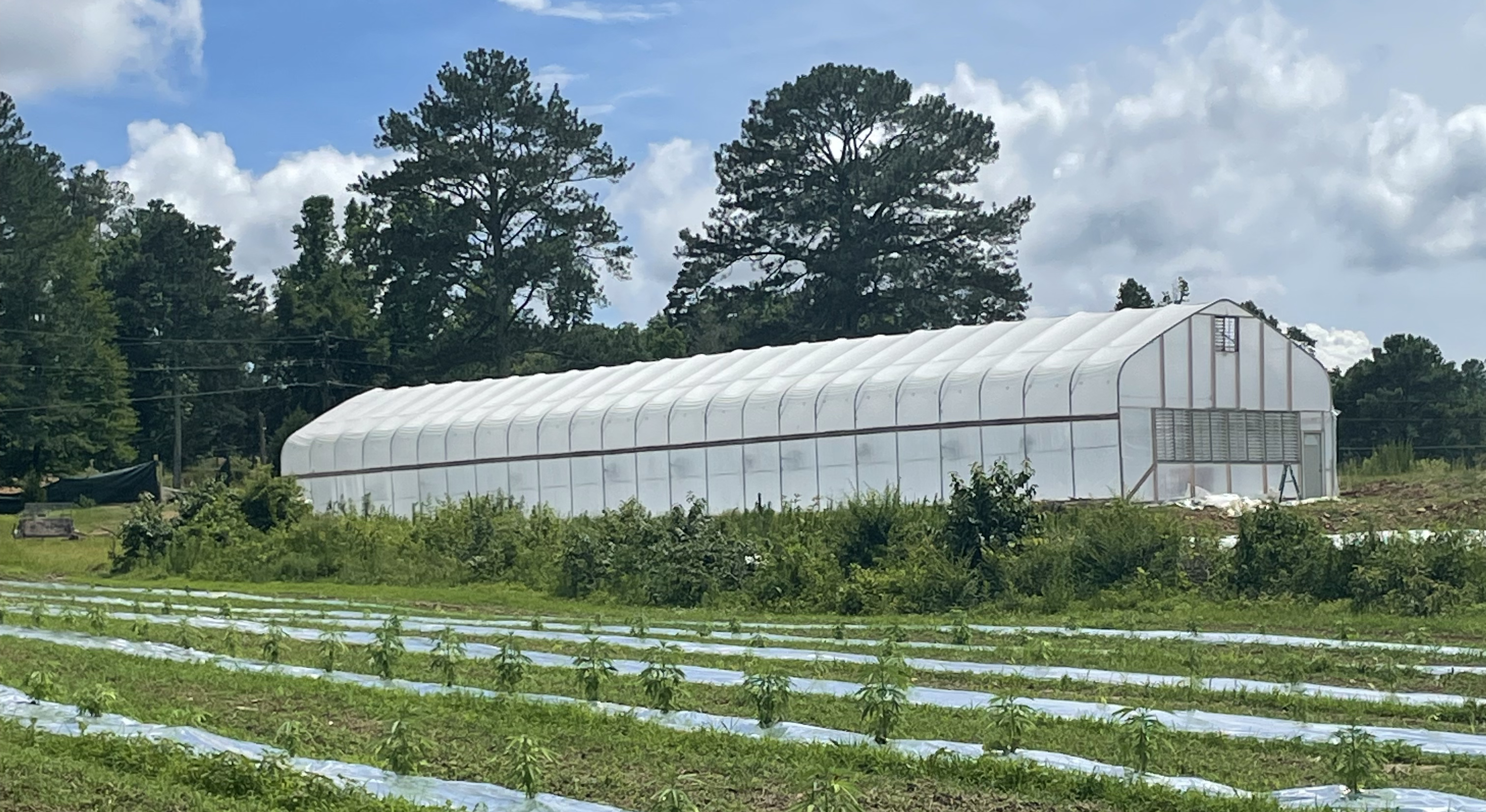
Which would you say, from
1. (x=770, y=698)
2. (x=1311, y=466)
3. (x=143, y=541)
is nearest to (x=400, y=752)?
(x=770, y=698)

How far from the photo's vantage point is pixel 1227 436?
36.3 meters

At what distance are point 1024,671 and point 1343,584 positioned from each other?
8.83 metres

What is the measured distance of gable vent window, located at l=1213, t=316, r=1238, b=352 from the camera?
36.8 metres

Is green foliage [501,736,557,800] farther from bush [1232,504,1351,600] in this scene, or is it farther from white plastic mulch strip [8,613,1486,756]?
bush [1232,504,1351,600]

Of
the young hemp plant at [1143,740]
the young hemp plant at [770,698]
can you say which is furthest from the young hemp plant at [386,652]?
the young hemp plant at [1143,740]

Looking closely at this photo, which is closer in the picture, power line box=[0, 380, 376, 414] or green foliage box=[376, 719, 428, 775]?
green foliage box=[376, 719, 428, 775]

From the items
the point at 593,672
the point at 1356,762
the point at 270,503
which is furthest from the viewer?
the point at 270,503

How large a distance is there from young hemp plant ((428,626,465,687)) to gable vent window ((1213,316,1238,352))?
24093mm

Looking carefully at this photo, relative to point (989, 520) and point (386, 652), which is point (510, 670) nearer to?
point (386, 652)

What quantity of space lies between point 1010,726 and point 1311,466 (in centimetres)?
3015

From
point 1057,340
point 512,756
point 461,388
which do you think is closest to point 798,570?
point 1057,340

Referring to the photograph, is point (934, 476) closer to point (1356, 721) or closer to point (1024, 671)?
point (1024, 671)

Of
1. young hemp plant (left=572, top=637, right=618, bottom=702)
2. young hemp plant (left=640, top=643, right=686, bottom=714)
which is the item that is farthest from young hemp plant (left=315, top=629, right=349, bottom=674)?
young hemp plant (left=640, top=643, right=686, bottom=714)

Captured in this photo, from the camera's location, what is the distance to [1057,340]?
3756 cm
